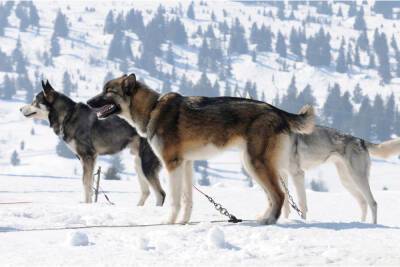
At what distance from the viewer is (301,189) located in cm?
1325

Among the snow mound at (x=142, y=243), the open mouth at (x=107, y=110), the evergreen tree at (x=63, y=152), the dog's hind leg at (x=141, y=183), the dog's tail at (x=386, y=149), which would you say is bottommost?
the evergreen tree at (x=63, y=152)

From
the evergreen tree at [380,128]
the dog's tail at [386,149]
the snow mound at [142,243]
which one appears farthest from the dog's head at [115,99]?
the evergreen tree at [380,128]

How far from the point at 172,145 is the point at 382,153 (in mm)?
6325

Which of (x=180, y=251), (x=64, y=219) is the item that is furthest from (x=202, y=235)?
(x=64, y=219)

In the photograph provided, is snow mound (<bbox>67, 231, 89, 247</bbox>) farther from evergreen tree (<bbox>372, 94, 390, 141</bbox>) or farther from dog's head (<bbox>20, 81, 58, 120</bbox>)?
evergreen tree (<bbox>372, 94, 390, 141</bbox>)

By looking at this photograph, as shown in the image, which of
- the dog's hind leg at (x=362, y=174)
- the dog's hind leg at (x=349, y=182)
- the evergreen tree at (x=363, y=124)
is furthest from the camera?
the evergreen tree at (x=363, y=124)

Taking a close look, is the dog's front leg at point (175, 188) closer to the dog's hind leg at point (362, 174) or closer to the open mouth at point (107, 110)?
the open mouth at point (107, 110)

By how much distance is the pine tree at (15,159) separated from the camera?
152750mm

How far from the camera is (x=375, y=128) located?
192m

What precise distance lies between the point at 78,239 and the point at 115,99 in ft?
9.17

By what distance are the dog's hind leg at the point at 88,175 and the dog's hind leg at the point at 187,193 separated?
5.23 meters

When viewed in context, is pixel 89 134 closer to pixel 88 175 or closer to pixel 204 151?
pixel 88 175

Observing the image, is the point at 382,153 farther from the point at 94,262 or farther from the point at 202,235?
the point at 94,262

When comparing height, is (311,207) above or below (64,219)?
below
